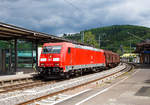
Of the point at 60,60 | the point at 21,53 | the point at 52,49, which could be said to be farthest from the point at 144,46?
the point at 60,60

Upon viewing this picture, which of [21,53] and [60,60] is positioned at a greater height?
[21,53]

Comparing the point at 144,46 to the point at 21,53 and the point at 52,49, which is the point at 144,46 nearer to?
the point at 21,53

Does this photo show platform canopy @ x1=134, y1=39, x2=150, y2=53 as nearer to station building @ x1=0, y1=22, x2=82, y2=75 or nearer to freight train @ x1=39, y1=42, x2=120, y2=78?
station building @ x1=0, y1=22, x2=82, y2=75

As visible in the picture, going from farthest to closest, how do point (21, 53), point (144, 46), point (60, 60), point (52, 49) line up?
point (144, 46) < point (21, 53) < point (52, 49) < point (60, 60)

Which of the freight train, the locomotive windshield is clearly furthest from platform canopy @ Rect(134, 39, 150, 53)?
the locomotive windshield

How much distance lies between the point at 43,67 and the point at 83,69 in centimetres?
543

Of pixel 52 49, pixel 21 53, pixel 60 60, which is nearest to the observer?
pixel 60 60

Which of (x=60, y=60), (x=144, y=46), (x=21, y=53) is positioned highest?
(x=144, y=46)

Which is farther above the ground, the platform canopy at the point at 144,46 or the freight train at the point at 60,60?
the platform canopy at the point at 144,46

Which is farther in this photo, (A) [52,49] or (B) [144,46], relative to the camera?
(B) [144,46]

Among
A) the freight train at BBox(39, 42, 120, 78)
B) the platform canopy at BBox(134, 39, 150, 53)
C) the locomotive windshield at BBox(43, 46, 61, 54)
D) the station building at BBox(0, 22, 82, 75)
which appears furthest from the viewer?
the platform canopy at BBox(134, 39, 150, 53)

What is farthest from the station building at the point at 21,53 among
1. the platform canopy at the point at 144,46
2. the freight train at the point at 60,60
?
the platform canopy at the point at 144,46

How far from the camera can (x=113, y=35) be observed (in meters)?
154

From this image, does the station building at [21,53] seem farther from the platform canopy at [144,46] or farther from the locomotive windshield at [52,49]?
the platform canopy at [144,46]
